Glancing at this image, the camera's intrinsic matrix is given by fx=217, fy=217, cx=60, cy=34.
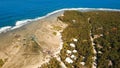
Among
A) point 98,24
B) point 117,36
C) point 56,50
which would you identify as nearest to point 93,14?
point 98,24

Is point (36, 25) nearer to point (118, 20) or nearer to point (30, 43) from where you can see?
point (30, 43)

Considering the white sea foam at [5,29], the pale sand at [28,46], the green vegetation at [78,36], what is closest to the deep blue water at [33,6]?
the white sea foam at [5,29]

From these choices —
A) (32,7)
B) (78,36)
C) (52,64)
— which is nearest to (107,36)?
(78,36)

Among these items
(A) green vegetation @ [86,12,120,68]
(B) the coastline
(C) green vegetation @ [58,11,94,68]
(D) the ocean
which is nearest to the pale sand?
(B) the coastline

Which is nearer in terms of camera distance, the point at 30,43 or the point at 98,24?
the point at 30,43

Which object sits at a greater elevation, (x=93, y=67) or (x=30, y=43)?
(x=30, y=43)

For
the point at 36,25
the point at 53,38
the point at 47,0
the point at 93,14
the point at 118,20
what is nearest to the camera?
the point at 53,38
